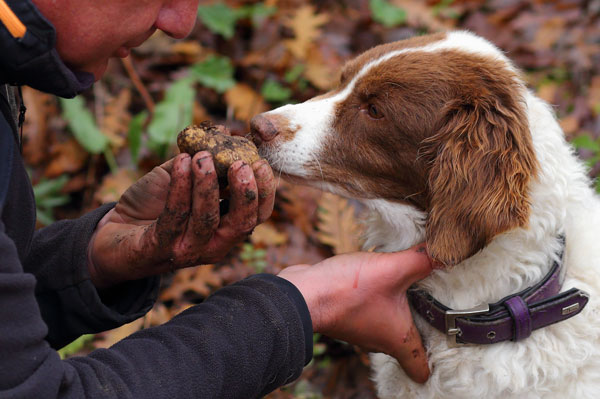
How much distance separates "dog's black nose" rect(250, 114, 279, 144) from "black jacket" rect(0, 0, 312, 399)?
2.06 feet

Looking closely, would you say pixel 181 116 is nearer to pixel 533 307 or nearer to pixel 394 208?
pixel 394 208

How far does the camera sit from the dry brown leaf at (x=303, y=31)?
5.03 metres

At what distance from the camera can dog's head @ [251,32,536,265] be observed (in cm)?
220

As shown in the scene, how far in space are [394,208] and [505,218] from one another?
0.49 metres

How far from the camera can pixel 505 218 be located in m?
2.14

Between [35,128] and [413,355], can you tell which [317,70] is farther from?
[413,355]

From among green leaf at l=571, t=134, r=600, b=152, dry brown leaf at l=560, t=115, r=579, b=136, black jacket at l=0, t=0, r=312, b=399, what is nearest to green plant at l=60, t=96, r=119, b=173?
black jacket at l=0, t=0, r=312, b=399

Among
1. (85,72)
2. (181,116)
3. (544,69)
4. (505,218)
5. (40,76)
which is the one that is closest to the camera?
(40,76)

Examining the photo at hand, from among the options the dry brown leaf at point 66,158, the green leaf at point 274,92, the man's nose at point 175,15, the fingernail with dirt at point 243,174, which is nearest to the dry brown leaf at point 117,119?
the dry brown leaf at point 66,158

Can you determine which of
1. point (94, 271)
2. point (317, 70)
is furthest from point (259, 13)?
point (94, 271)

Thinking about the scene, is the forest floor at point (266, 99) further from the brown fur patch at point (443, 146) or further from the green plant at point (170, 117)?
the brown fur patch at point (443, 146)

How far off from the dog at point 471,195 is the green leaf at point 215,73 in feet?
7.57

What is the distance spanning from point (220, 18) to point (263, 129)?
3.08 m

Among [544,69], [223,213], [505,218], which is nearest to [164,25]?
[223,213]
